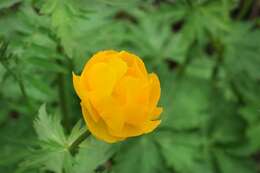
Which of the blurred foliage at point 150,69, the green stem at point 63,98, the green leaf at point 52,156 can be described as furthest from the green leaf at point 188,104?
the green leaf at point 52,156

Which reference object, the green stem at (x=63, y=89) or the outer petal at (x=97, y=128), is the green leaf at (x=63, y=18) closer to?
the green stem at (x=63, y=89)

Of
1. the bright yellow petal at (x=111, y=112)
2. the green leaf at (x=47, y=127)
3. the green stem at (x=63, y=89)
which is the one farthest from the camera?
the green stem at (x=63, y=89)

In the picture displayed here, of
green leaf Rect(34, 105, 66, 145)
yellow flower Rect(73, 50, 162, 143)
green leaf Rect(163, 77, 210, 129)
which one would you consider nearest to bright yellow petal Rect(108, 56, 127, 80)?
yellow flower Rect(73, 50, 162, 143)

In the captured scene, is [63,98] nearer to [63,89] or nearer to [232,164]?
[63,89]

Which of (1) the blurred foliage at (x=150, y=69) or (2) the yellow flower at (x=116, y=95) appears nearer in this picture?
(2) the yellow flower at (x=116, y=95)

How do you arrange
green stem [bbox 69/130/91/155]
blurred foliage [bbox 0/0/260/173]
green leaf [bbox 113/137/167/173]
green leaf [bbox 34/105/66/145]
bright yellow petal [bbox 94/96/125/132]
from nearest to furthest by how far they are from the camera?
bright yellow petal [bbox 94/96/125/132]
green stem [bbox 69/130/91/155]
green leaf [bbox 34/105/66/145]
blurred foliage [bbox 0/0/260/173]
green leaf [bbox 113/137/167/173]

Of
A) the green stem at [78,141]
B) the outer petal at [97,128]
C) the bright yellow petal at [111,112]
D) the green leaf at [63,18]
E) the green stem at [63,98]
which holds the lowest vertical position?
the green stem at [63,98]

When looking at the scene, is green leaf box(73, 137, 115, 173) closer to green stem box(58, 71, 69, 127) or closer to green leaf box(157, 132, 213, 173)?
green stem box(58, 71, 69, 127)
